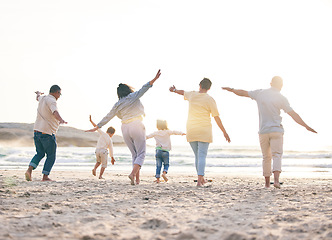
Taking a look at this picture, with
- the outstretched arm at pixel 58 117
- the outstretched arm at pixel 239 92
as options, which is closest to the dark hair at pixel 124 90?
the outstretched arm at pixel 58 117

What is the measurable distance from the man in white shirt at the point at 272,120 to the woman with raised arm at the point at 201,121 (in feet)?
2.37

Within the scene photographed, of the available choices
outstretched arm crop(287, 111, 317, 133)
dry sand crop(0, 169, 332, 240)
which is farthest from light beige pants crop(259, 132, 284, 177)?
dry sand crop(0, 169, 332, 240)

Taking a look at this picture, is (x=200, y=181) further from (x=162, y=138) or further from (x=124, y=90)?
(x=124, y=90)

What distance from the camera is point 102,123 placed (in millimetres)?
6336

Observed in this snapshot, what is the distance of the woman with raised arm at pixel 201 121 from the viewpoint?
21.1ft

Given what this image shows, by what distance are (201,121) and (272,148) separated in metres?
1.33

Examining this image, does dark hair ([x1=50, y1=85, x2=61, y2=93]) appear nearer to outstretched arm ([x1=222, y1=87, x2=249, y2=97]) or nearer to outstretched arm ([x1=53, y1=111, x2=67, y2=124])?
outstretched arm ([x1=53, y1=111, x2=67, y2=124])

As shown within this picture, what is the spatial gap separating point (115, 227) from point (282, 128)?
3.90m

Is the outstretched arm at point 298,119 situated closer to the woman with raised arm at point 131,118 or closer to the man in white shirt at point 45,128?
the woman with raised arm at point 131,118

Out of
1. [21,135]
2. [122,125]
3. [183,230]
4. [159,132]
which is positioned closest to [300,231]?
[183,230]

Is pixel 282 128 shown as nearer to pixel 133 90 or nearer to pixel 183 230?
pixel 133 90

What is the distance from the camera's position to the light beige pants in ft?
19.4

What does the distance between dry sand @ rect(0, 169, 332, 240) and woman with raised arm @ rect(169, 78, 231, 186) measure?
4.64ft

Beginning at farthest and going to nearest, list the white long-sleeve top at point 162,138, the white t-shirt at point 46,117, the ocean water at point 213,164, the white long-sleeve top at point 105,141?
the ocean water at point 213,164, the white long-sleeve top at point 105,141, the white long-sleeve top at point 162,138, the white t-shirt at point 46,117
